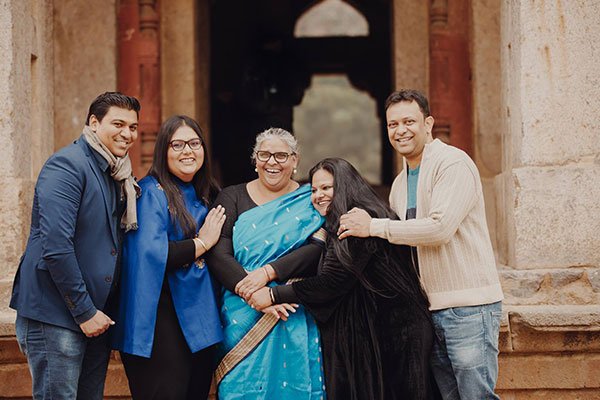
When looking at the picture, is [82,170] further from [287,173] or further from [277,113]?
[277,113]

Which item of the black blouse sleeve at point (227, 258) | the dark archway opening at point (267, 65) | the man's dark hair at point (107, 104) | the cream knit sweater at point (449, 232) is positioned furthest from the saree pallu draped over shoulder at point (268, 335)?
the dark archway opening at point (267, 65)

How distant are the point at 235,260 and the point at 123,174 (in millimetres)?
622

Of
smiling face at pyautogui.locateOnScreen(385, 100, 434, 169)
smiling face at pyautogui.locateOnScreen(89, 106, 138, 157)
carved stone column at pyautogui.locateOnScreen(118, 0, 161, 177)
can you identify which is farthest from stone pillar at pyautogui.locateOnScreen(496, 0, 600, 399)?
carved stone column at pyautogui.locateOnScreen(118, 0, 161, 177)

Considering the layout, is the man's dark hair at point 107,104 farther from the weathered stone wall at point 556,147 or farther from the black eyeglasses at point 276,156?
the weathered stone wall at point 556,147

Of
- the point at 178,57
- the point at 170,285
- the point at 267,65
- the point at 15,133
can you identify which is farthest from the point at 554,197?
the point at 267,65

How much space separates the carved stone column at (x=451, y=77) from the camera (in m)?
5.52

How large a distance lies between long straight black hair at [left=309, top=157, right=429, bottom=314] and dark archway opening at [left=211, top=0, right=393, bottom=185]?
176 inches

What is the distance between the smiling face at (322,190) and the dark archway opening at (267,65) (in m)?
4.40

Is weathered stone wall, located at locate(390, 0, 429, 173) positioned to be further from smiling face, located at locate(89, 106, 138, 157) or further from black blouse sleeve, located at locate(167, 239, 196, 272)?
smiling face, located at locate(89, 106, 138, 157)

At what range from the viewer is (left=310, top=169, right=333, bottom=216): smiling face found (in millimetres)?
3287

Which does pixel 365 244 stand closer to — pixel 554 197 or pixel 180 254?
pixel 180 254

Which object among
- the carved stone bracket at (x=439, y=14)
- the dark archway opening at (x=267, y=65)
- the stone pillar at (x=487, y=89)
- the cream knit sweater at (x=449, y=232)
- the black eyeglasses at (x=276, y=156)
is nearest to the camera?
the cream knit sweater at (x=449, y=232)

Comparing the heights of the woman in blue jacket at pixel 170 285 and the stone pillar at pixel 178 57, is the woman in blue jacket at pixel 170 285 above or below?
below

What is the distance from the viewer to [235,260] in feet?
10.8
